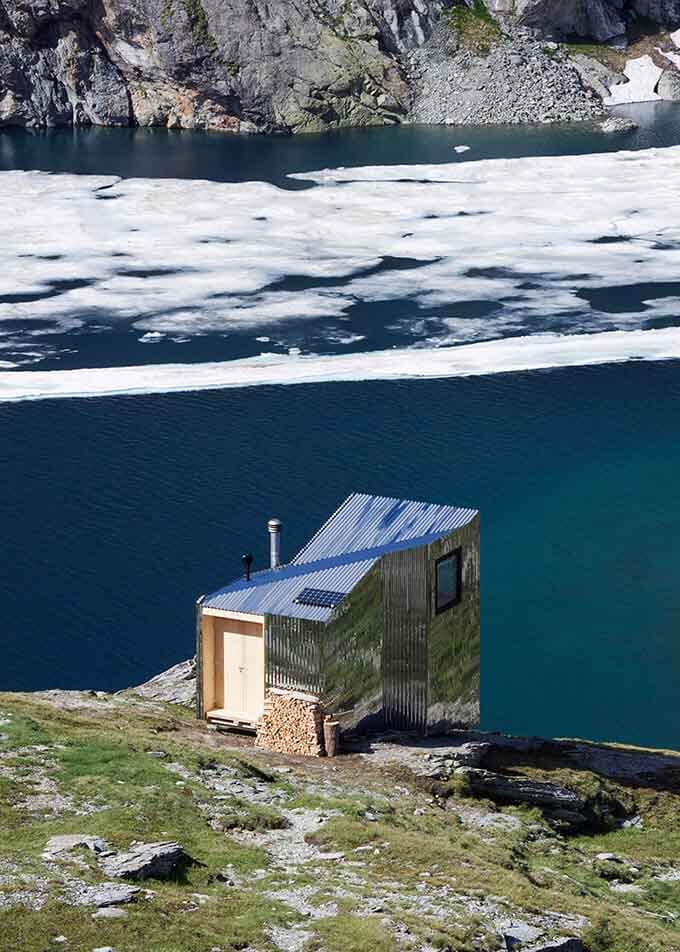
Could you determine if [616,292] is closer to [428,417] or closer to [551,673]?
[428,417]

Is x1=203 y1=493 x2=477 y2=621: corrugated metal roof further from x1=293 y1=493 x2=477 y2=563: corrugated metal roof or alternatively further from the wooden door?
the wooden door

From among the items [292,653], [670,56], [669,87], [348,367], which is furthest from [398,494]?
[670,56]

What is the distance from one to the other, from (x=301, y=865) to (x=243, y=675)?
824 centimetres

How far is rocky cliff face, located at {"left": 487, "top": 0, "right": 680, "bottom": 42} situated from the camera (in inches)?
5802

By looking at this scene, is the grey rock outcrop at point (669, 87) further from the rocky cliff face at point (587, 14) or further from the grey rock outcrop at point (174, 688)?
the grey rock outcrop at point (174, 688)

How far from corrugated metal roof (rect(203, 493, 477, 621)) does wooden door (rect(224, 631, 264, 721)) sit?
2.38 ft

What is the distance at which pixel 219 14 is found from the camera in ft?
457

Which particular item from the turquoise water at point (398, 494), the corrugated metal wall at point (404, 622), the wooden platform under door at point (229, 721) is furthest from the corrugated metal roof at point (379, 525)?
the turquoise water at point (398, 494)

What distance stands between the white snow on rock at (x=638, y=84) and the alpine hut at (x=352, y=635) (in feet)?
376

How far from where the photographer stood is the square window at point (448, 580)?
3528 cm

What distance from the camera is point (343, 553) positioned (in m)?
35.8

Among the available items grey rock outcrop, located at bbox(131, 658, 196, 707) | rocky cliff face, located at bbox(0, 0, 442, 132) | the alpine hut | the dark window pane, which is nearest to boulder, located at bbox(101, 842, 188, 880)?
the alpine hut

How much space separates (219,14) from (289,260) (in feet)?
168

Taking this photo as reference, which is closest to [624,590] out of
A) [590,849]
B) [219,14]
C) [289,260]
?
[590,849]
